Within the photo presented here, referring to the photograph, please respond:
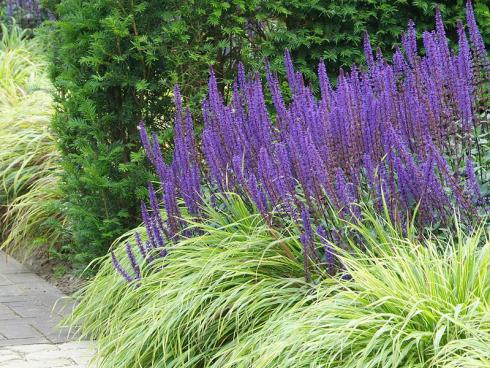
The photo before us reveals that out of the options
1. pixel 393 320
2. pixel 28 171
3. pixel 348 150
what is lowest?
pixel 393 320

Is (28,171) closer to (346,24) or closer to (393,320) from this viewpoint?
(346,24)

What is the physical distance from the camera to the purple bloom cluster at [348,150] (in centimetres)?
421

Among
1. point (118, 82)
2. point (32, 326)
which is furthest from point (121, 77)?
point (32, 326)

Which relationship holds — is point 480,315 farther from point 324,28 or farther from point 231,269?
point 324,28

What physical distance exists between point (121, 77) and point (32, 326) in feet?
5.40

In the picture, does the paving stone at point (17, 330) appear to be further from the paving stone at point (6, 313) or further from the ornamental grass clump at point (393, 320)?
the ornamental grass clump at point (393, 320)

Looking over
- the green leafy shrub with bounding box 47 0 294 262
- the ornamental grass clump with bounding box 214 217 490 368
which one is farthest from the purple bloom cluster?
the green leafy shrub with bounding box 47 0 294 262

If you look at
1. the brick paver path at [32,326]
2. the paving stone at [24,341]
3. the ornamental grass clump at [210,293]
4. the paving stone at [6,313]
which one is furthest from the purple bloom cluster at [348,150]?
the paving stone at [6,313]

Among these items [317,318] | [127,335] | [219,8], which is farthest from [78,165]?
[317,318]

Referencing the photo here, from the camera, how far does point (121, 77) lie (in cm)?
606

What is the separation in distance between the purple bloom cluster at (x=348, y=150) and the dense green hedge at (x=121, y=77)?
2.64ft

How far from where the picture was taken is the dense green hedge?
605cm

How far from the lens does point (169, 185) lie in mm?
4836

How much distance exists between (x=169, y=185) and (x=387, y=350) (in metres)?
1.72
